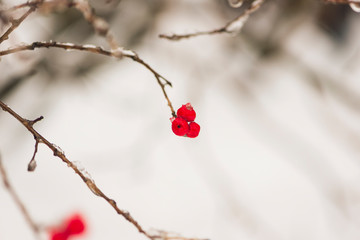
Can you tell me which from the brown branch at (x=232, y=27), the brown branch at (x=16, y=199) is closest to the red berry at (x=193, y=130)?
the brown branch at (x=232, y=27)

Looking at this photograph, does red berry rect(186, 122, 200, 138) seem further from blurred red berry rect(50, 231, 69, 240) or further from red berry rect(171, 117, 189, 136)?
blurred red berry rect(50, 231, 69, 240)

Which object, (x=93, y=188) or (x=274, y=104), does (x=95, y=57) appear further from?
(x=93, y=188)

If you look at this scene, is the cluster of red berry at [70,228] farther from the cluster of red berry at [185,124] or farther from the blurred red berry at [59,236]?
the cluster of red berry at [185,124]

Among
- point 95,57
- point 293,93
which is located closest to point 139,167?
point 95,57

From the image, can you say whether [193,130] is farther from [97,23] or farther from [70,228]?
[70,228]

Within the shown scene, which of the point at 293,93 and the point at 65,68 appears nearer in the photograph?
the point at 65,68

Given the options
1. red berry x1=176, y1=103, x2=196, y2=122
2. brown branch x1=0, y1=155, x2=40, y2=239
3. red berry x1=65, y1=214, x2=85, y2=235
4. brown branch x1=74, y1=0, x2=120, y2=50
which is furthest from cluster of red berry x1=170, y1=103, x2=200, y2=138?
red berry x1=65, y1=214, x2=85, y2=235
